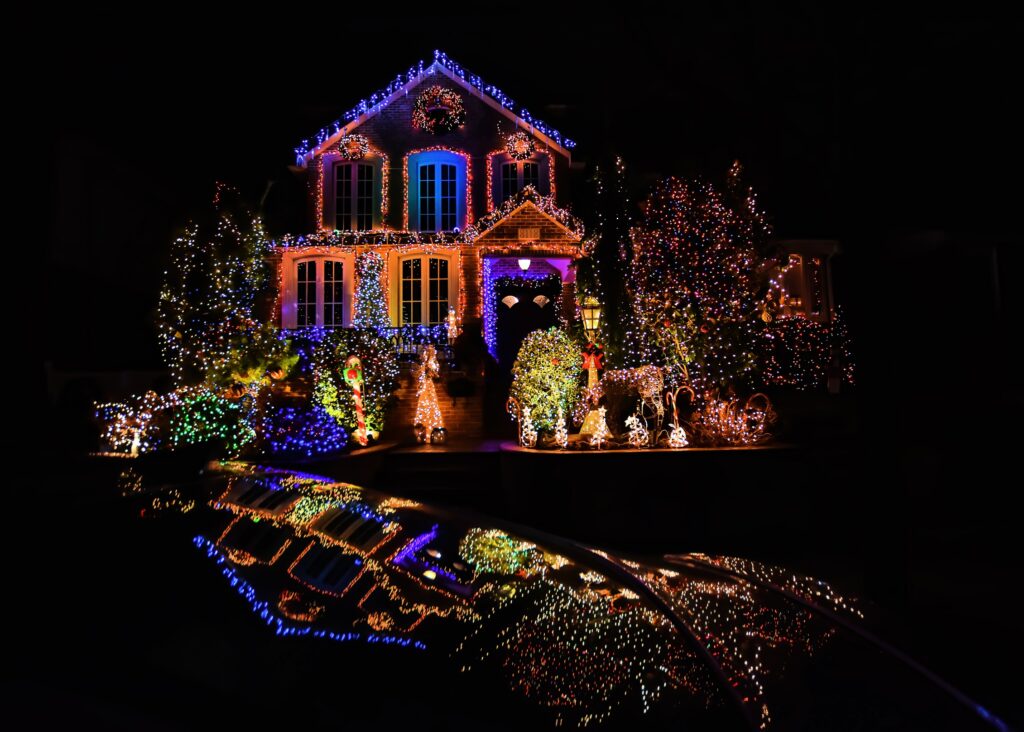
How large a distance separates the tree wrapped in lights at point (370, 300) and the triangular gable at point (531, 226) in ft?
9.23

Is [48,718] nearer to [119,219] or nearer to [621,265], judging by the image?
[621,265]

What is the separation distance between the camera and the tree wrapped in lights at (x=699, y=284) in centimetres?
1154

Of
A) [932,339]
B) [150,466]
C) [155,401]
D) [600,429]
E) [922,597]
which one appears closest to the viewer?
[150,466]

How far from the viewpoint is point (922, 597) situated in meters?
5.91

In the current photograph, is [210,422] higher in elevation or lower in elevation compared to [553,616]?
higher

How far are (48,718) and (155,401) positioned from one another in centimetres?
1129

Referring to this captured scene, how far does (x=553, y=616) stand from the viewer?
199 centimetres

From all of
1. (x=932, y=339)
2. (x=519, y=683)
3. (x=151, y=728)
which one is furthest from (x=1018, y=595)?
(x=932, y=339)

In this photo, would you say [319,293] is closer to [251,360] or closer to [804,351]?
[251,360]

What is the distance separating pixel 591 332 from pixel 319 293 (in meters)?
7.87

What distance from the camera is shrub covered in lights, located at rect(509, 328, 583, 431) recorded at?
10.8 meters

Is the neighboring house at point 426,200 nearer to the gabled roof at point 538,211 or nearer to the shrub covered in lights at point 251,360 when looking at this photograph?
the gabled roof at point 538,211

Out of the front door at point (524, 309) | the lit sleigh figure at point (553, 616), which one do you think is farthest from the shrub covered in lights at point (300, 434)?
the lit sleigh figure at point (553, 616)

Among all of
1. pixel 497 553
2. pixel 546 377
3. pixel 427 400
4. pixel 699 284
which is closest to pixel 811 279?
pixel 699 284
